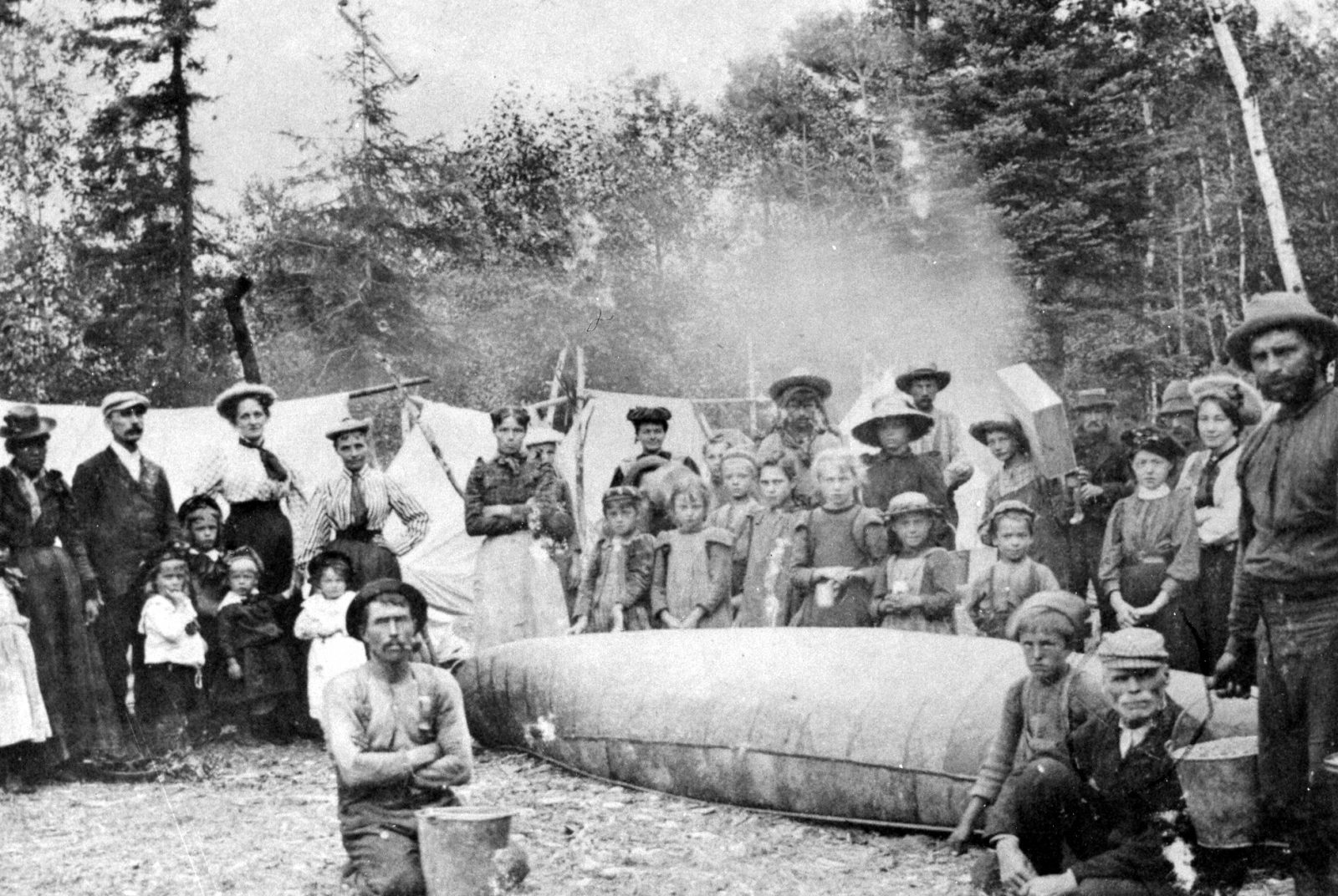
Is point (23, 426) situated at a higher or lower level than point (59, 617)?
higher

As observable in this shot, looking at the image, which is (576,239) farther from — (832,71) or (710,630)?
(710,630)

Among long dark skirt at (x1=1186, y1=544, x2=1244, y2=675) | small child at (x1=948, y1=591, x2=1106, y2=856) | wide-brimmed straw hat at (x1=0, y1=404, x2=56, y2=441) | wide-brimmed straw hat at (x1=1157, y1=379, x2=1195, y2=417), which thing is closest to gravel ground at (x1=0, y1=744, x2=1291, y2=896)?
small child at (x1=948, y1=591, x2=1106, y2=856)

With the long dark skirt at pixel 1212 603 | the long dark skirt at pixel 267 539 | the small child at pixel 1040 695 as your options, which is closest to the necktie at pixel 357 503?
the long dark skirt at pixel 267 539

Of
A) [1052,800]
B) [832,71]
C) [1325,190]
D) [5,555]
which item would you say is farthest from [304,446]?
[1325,190]

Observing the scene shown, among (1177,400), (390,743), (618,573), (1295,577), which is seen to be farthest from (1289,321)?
(618,573)

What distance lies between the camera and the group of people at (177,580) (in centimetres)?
593

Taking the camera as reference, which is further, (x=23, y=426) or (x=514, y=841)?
(x=23, y=426)

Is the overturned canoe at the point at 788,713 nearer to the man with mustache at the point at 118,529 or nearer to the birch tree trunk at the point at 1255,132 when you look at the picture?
the man with mustache at the point at 118,529

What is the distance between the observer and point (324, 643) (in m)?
6.35

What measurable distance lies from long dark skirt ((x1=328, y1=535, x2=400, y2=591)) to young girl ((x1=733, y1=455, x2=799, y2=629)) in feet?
5.26

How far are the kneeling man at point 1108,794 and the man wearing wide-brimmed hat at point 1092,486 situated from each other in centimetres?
266

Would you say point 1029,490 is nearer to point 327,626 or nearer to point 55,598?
point 327,626

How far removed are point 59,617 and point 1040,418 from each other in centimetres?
467

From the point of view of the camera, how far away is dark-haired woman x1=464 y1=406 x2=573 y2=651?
6891 mm
